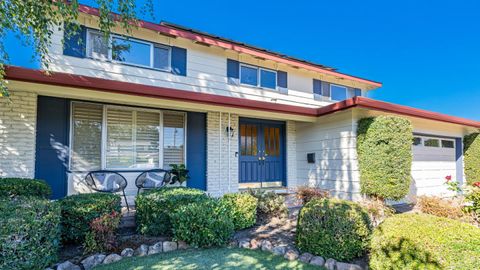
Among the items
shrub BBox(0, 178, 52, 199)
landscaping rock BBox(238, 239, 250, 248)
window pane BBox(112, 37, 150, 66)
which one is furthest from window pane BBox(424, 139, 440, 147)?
shrub BBox(0, 178, 52, 199)

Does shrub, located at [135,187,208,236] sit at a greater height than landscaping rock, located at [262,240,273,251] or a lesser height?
greater

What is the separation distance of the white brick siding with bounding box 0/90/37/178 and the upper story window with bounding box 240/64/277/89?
19.5 feet

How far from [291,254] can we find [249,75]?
6.76 meters

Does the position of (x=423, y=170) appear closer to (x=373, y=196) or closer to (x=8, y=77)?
(x=373, y=196)

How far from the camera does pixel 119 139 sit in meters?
6.79

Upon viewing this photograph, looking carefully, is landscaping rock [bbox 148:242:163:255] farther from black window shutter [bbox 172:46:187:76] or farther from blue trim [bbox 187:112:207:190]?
black window shutter [bbox 172:46:187:76]

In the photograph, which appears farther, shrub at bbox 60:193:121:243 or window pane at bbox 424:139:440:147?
window pane at bbox 424:139:440:147

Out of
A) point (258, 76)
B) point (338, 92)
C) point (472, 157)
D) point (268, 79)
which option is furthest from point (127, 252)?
point (472, 157)

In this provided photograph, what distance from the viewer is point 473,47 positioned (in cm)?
1252

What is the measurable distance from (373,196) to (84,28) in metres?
8.56

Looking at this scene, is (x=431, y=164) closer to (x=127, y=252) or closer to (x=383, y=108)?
(x=383, y=108)

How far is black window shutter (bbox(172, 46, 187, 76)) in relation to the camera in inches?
312

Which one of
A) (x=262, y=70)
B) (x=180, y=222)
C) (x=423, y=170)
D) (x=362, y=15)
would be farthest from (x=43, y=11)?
(x=362, y=15)

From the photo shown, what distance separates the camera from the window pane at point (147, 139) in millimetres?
7020
